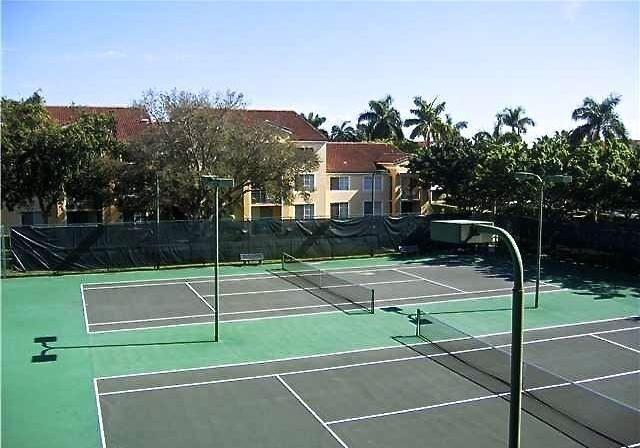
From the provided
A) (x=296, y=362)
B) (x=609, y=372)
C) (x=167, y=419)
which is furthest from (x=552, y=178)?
(x=167, y=419)

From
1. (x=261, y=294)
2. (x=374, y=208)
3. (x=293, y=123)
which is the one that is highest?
(x=293, y=123)

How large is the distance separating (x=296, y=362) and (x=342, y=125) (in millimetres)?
73294

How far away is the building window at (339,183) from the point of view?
51.5 metres

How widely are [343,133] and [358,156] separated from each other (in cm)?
3359

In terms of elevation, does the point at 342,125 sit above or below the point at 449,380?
above

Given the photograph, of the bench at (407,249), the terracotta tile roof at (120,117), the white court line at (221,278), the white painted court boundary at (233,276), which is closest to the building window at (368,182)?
the bench at (407,249)

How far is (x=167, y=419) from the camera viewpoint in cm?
1241

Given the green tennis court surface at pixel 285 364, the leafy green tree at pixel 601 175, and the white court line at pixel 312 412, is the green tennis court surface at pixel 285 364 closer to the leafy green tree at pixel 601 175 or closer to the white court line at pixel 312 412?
the white court line at pixel 312 412

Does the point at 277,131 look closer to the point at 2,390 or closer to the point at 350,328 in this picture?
the point at 350,328

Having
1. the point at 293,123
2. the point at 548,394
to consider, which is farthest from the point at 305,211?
the point at 548,394

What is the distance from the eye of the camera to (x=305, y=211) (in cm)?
5031

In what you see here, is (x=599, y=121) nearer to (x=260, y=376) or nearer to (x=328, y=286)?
(x=328, y=286)

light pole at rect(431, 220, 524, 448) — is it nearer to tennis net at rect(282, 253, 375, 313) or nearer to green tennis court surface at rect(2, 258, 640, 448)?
green tennis court surface at rect(2, 258, 640, 448)

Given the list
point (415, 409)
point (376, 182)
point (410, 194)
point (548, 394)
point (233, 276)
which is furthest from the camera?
point (410, 194)
